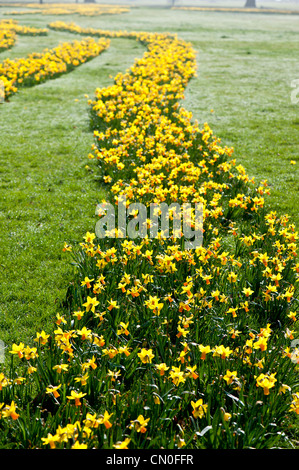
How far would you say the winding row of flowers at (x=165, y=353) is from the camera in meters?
2.44

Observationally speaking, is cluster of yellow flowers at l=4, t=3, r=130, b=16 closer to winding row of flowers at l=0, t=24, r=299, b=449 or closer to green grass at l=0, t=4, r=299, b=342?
green grass at l=0, t=4, r=299, b=342

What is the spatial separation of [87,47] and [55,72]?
5577mm

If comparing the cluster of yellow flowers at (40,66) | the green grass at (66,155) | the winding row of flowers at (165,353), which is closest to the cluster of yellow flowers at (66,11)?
the cluster of yellow flowers at (40,66)

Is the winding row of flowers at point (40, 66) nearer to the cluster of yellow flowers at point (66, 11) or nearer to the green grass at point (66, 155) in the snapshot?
the green grass at point (66, 155)

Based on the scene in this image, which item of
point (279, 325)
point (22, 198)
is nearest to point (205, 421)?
point (279, 325)

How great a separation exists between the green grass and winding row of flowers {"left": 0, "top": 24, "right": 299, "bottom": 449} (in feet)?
1.68

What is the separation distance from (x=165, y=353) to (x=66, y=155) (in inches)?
229

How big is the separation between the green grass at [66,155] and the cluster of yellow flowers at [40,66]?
0.37 meters

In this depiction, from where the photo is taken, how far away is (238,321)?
11.1 feet

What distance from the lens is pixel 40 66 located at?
13867 mm

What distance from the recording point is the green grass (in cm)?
436

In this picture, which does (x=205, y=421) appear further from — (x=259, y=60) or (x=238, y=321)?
(x=259, y=60)

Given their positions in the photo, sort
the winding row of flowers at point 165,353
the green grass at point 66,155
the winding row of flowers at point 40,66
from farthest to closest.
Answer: the winding row of flowers at point 40,66 → the green grass at point 66,155 → the winding row of flowers at point 165,353
